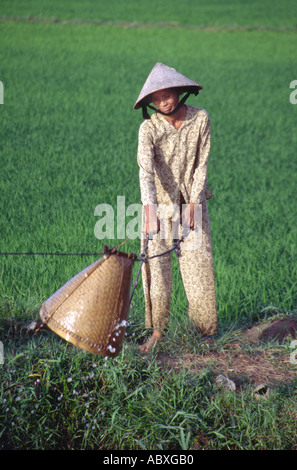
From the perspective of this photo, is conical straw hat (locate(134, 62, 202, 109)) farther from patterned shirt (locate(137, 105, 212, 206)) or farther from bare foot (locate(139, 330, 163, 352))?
bare foot (locate(139, 330, 163, 352))

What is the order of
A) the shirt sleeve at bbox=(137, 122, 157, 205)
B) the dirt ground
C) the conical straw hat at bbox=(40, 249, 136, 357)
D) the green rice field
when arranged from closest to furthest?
1. the conical straw hat at bbox=(40, 249, 136, 357)
2. the green rice field
3. the shirt sleeve at bbox=(137, 122, 157, 205)
4. the dirt ground

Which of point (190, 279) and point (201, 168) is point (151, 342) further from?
point (201, 168)

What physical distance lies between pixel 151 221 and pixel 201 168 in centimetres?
48

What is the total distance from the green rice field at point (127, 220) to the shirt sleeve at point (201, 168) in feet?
2.64

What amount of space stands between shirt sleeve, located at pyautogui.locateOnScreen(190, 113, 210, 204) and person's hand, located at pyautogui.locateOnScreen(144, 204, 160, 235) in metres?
0.32

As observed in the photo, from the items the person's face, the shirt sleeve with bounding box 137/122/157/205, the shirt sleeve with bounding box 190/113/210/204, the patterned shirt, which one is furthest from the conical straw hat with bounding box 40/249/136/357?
the person's face

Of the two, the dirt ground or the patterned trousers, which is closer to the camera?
the dirt ground

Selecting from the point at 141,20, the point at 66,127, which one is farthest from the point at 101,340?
the point at 141,20

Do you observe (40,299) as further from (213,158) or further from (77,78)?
(77,78)

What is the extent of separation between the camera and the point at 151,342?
11.0ft

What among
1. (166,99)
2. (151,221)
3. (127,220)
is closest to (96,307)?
(151,221)

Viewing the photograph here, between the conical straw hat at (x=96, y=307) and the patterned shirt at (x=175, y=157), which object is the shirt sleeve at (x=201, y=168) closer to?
the patterned shirt at (x=175, y=157)

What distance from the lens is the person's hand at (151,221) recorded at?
2.94 m

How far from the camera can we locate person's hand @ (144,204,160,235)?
9.66 ft
